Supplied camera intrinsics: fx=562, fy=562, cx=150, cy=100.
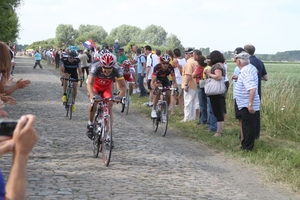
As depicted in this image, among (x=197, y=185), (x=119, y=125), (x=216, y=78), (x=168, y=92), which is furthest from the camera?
(x=119, y=125)

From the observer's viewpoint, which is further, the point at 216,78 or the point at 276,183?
the point at 216,78

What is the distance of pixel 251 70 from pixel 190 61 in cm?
460

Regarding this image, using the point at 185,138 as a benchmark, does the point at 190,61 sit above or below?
above

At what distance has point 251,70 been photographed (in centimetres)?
1081

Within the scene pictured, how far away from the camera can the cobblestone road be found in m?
7.75

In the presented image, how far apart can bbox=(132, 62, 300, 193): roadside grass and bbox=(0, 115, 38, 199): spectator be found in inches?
244

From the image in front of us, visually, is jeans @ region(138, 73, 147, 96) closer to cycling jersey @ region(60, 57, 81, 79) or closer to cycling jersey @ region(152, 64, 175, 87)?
cycling jersey @ region(60, 57, 81, 79)

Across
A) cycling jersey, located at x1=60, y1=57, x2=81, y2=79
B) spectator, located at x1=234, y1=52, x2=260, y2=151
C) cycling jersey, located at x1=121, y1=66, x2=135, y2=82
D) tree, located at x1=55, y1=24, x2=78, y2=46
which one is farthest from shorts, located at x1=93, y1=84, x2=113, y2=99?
tree, located at x1=55, y1=24, x2=78, y2=46

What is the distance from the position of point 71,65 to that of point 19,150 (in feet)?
46.0

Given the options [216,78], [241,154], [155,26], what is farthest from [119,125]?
[155,26]

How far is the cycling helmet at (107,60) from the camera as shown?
9.98 meters

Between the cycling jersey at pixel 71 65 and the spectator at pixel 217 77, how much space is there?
513cm

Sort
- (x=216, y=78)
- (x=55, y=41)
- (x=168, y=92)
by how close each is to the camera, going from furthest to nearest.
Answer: (x=55, y=41) < (x=168, y=92) < (x=216, y=78)

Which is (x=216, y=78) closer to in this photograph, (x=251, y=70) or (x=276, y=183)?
(x=251, y=70)
